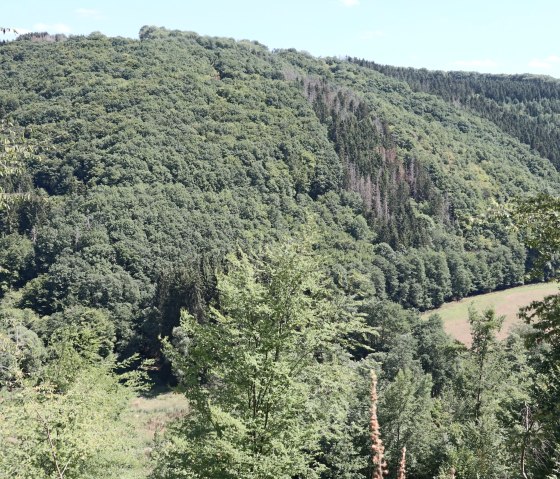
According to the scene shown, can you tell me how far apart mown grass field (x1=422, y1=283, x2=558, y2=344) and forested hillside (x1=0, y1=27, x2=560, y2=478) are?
10.8 feet

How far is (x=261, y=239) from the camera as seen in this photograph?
9112 cm

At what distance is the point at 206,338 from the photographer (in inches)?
536

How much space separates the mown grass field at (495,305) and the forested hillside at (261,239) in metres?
3.29

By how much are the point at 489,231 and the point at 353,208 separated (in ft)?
101

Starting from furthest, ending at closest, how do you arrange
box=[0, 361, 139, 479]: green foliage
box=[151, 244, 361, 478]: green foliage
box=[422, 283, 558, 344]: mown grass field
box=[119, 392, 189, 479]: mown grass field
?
1. box=[422, 283, 558, 344]: mown grass field
2. box=[119, 392, 189, 479]: mown grass field
3. box=[0, 361, 139, 479]: green foliage
4. box=[151, 244, 361, 478]: green foliage

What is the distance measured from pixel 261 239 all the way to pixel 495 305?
126 feet

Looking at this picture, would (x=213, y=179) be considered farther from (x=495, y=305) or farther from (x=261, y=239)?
(x=495, y=305)

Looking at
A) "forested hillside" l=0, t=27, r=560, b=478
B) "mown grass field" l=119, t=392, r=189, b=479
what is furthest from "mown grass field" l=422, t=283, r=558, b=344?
"mown grass field" l=119, t=392, r=189, b=479

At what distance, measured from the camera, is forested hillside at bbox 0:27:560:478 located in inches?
541

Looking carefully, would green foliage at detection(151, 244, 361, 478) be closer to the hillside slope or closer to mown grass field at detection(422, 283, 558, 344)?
A: the hillside slope

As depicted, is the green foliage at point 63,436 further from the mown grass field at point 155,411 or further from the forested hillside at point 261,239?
the mown grass field at point 155,411

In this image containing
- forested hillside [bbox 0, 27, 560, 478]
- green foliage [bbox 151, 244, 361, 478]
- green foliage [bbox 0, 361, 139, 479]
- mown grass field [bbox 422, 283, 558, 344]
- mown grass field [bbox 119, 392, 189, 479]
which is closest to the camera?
green foliage [bbox 151, 244, 361, 478]

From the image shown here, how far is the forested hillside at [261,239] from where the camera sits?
45.1ft

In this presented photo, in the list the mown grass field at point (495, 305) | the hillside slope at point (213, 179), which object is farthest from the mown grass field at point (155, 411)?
the mown grass field at point (495, 305)
